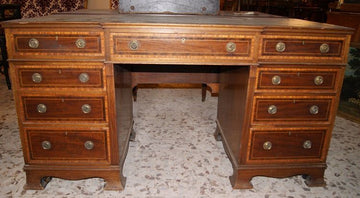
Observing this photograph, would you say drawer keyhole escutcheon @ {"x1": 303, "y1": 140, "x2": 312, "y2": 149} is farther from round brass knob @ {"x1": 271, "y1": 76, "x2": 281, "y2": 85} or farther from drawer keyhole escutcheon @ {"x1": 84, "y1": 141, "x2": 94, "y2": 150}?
drawer keyhole escutcheon @ {"x1": 84, "y1": 141, "x2": 94, "y2": 150}

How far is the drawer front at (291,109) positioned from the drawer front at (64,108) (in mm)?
930

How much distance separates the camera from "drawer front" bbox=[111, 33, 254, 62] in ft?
4.66

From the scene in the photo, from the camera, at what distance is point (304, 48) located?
1486 millimetres

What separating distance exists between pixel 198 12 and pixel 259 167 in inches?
47.2

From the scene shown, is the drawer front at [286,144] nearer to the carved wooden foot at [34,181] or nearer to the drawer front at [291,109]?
the drawer front at [291,109]

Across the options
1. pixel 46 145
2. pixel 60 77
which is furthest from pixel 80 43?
pixel 46 145

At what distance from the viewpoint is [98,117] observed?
156 cm

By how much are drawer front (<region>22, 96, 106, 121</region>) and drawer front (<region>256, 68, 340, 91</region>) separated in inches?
36.8

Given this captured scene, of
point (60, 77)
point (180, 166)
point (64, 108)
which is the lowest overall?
point (180, 166)

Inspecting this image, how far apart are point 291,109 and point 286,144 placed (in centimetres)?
23

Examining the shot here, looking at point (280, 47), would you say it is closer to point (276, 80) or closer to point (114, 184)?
point (276, 80)

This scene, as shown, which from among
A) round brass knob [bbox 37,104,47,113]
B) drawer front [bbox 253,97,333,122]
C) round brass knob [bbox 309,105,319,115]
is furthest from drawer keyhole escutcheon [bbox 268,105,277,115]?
round brass knob [bbox 37,104,47,113]

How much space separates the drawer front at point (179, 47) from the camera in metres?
1.42

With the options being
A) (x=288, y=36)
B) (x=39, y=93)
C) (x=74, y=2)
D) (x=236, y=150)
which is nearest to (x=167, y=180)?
(x=236, y=150)
